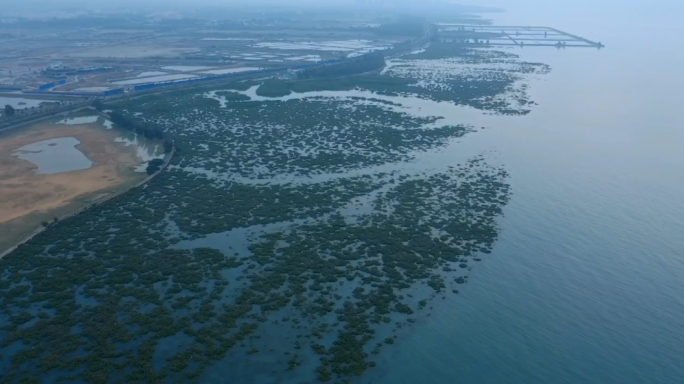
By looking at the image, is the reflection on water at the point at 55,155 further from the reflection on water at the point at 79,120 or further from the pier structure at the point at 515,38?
the pier structure at the point at 515,38

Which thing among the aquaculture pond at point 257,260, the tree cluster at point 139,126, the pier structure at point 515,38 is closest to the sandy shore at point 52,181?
the tree cluster at point 139,126

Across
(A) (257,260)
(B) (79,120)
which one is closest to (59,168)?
(B) (79,120)

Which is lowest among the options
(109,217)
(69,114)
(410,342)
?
(410,342)

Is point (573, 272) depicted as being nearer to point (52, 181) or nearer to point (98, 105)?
point (52, 181)

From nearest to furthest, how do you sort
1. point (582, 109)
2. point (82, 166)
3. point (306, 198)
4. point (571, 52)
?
point (306, 198)
point (82, 166)
point (582, 109)
point (571, 52)

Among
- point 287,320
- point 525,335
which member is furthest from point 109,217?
point 525,335

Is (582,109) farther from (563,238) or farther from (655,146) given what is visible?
(563,238)
